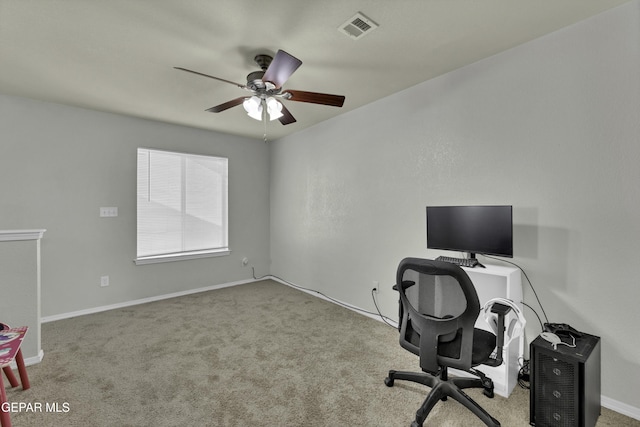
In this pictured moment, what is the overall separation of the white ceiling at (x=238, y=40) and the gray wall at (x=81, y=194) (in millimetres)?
437

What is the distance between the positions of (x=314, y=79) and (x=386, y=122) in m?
0.98

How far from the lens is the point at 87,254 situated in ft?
11.7

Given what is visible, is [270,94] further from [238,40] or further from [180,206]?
[180,206]

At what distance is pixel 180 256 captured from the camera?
4.28m

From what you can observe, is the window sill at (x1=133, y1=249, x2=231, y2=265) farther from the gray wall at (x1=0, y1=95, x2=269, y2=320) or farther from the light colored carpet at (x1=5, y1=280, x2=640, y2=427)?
the light colored carpet at (x1=5, y1=280, x2=640, y2=427)

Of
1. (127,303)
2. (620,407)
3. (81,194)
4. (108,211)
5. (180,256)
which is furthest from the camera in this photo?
(180,256)

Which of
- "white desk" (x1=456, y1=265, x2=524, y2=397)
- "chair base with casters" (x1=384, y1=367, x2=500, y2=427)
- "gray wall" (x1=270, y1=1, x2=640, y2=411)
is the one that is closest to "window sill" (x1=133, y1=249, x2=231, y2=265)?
"gray wall" (x1=270, y1=1, x2=640, y2=411)

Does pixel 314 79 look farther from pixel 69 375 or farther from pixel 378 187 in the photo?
pixel 69 375

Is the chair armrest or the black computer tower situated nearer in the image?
the black computer tower

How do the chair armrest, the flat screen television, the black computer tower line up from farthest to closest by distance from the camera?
the flat screen television
the chair armrest
the black computer tower

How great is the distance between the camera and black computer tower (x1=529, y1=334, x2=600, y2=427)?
5.06 ft

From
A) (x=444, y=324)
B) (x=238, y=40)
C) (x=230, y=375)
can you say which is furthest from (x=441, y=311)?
(x=238, y=40)

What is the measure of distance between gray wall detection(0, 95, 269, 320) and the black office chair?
3.73 metres

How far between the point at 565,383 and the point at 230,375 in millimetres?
2229
